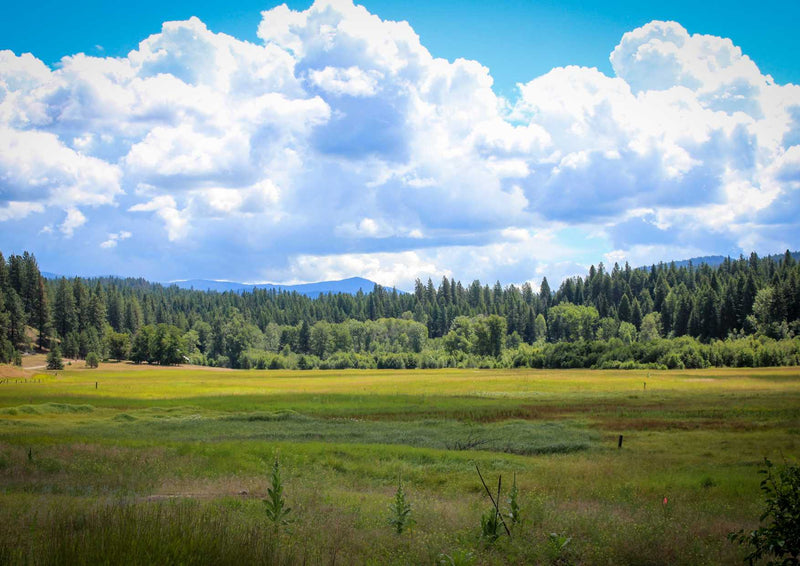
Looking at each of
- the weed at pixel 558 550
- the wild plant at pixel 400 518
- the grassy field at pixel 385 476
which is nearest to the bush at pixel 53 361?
the grassy field at pixel 385 476

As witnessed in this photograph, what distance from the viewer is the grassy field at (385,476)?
421 inches

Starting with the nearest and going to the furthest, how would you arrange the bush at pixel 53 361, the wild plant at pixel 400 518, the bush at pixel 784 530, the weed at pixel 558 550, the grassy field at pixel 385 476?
the bush at pixel 784 530 → the grassy field at pixel 385 476 → the weed at pixel 558 550 → the wild plant at pixel 400 518 → the bush at pixel 53 361

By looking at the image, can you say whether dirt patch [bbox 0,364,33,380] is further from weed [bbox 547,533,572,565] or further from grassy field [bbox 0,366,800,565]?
weed [bbox 547,533,572,565]

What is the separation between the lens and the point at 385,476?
26438 millimetres

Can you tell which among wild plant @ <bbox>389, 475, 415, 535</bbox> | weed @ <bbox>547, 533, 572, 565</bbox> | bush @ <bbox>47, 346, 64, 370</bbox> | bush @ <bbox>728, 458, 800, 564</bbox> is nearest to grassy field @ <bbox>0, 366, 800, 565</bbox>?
weed @ <bbox>547, 533, 572, 565</bbox>

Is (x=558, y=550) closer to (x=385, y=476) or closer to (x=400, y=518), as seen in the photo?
(x=400, y=518)

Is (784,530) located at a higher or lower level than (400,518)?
higher

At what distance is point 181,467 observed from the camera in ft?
82.0

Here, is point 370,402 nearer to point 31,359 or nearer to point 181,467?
point 181,467

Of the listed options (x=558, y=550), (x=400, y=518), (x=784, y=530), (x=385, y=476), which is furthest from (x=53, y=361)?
(x=784, y=530)

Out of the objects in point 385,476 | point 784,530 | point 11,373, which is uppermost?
point 784,530

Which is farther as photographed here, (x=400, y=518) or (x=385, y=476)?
(x=385, y=476)

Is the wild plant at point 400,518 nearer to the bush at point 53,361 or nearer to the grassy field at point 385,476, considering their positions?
the grassy field at point 385,476

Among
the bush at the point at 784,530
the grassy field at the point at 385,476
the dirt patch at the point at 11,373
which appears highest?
the bush at the point at 784,530
